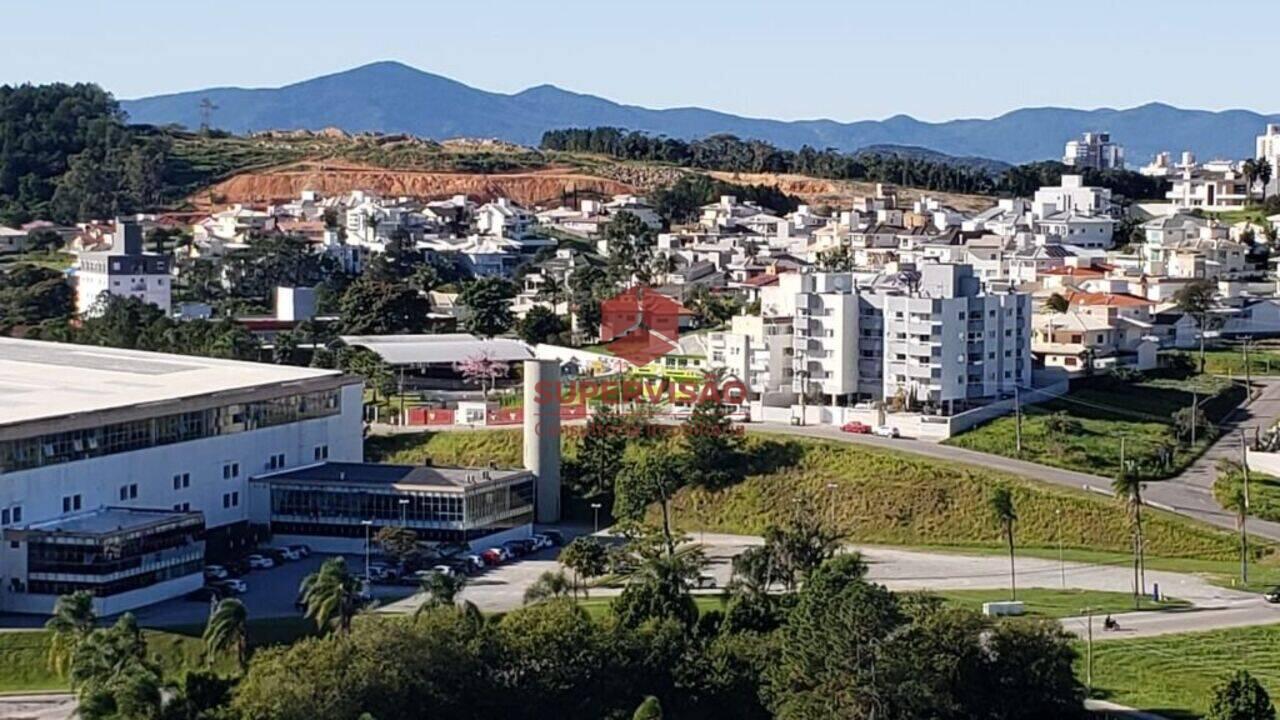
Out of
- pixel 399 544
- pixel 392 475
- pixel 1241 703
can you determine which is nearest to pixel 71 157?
pixel 392 475

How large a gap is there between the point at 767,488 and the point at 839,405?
6466mm

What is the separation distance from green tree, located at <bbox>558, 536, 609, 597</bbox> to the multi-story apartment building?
14.8 metres

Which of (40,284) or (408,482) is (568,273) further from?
(408,482)

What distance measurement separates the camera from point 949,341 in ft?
166

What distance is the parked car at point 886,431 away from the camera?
48906mm

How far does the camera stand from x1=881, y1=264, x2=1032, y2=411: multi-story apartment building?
166ft

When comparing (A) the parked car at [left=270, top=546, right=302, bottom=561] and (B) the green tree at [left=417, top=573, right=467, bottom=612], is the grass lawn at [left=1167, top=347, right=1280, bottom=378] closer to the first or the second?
(A) the parked car at [left=270, top=546, right=302, bottom=561]

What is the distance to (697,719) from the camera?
3117 cm

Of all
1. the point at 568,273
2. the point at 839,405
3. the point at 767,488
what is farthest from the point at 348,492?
the point at 568,273

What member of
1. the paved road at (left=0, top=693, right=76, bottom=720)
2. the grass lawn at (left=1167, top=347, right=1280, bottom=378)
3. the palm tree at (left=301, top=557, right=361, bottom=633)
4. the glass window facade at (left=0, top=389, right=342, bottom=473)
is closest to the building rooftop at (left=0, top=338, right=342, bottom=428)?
the glass window facade at (left=0, top=389, right=342, bottom=473)

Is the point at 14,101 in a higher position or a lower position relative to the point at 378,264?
higher

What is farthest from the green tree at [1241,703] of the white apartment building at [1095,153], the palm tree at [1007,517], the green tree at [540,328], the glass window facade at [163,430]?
the white apartment building at [1095,153]

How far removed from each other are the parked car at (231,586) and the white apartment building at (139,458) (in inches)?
14.8

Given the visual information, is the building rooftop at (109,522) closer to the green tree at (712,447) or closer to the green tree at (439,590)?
the green tree at (439,590)
